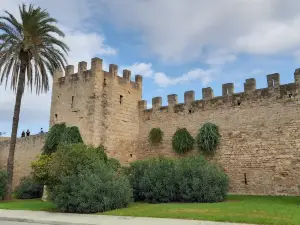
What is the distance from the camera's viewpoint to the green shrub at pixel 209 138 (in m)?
21.0

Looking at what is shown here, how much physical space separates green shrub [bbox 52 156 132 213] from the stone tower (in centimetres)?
641

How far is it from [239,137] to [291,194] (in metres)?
4.22

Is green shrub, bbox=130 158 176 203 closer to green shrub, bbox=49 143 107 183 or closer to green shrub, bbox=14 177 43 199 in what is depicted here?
green shrub, bbox=49 143 107 183

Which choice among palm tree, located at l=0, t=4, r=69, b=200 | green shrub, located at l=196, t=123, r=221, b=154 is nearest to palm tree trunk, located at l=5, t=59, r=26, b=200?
palm tree, located at l=0, t=4, r=69, b=200

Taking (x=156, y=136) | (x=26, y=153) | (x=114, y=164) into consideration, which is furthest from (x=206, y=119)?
(x=26, y=153)

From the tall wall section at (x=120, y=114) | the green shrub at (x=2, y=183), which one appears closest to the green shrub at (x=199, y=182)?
the tall wall section at (x=120, y=114)

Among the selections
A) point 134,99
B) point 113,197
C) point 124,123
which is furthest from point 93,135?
point 113,197

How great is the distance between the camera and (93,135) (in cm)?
2134

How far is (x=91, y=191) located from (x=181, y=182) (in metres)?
4.97

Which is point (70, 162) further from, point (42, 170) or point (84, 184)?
point (42, 170)

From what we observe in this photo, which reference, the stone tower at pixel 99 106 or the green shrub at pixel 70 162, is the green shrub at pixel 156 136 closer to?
the stone tower at pixel 99 106

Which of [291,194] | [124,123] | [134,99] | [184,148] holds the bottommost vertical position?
[291,194]

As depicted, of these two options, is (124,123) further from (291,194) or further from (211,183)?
(291,194)

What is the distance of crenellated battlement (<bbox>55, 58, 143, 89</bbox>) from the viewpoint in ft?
73.4
